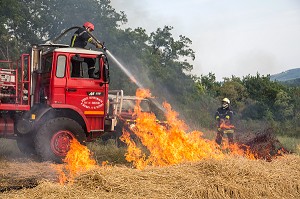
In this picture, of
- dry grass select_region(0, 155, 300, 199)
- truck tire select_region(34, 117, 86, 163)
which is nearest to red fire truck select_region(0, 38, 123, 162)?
truck tire select_region(34, 117, 86, 163)

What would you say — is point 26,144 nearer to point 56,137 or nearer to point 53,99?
point 56,137

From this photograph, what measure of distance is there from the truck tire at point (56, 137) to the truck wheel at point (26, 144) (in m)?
0.55

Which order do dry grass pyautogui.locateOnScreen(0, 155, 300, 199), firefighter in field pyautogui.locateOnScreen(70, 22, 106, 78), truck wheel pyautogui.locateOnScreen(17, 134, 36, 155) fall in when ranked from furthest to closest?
firefighter in field pyautogui.locateOnScreen(70, 22, 106, 78) → truck wheel pyautogui.locateOnScreen(17, 134, 36, 155) → dry grass pyautogui.locateOnScreen(0, 155, 300, 199)

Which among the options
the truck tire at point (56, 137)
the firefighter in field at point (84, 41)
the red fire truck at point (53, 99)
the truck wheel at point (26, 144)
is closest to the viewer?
the truck tire at point (56, 137)

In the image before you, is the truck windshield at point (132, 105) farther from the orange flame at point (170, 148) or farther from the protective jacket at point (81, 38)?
the protective jacket at point (81, 38)

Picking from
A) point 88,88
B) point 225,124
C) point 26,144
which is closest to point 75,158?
point 88,88

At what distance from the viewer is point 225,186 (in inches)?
227

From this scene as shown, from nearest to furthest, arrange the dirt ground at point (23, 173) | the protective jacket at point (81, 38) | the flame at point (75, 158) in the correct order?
1. the dirt ground at point (23, 173)
2. the flame at point (75, 158)
3. the protective jacket at point (81, 38)

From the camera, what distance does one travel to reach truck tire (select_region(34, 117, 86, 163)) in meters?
9.01

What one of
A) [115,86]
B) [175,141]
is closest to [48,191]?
[175,141]

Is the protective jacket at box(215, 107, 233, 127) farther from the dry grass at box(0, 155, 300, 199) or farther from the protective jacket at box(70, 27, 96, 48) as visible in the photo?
the dry grass at box(0, 155, 300, 199)

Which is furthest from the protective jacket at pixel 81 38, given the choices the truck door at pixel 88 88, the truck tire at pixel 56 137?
the truck tire at pixel 56 137

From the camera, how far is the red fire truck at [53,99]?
916 cm

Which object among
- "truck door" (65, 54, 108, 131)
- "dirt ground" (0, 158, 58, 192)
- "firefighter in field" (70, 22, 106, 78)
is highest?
"firefighter in field" (70, 22, 106, 78)
